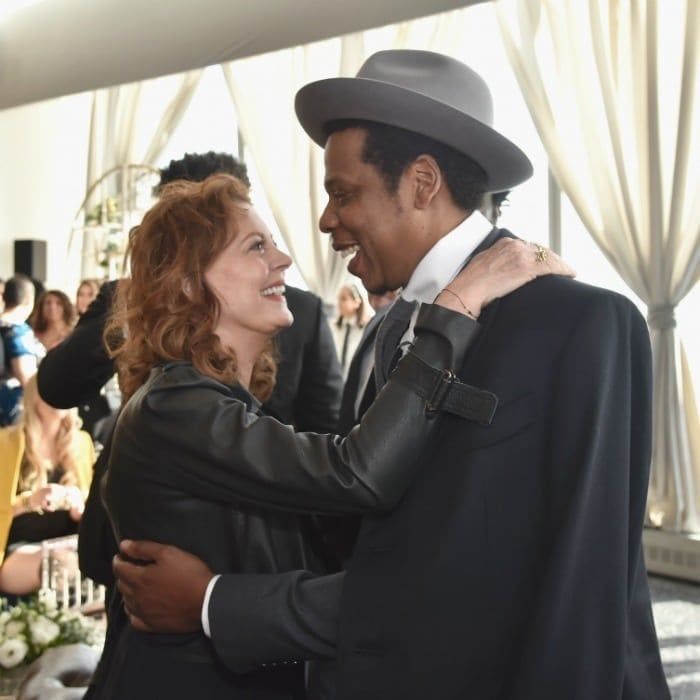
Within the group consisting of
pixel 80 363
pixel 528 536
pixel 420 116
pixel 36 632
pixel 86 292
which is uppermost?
pixel 86 292

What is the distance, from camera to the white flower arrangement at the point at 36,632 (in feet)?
9.78

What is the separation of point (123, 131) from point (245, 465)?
32.2 ft

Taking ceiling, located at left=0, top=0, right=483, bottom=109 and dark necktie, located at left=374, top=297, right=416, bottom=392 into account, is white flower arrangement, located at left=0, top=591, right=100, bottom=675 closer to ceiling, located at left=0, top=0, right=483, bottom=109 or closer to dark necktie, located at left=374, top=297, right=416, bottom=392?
dark necktie, located at left=374, top=297, right=416, bottom=392

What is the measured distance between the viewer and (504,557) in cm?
133

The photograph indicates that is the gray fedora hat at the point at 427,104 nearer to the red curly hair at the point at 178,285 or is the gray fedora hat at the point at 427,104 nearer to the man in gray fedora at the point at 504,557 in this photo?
the man in gray fedora at the point at 504,557

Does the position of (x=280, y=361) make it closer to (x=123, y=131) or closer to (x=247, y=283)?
(x=247, y=283)

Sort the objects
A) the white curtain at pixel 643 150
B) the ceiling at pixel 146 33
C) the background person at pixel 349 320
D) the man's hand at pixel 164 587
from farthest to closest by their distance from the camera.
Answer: the background person at pixel 349 320 < the white curtain at pixel 643 150 < the ceiling at pixel 146 33 < the man's hand at pixel 164 587

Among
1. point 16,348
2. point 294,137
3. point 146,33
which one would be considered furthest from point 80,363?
point 294,137

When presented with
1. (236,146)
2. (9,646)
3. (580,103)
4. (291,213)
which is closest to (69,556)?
(9,646)

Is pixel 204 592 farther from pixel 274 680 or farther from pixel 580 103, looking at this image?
pixel 580 103

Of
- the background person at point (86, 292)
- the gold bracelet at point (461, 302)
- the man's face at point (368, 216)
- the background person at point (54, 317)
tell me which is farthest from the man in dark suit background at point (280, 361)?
the background person at point (86, 292)

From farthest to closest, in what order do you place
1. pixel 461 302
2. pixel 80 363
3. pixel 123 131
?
pixel 123 131, pixel 80 363, pixel 461 302

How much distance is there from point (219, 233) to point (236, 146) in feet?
27.9

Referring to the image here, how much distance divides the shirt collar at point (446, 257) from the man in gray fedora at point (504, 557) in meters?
0.14
